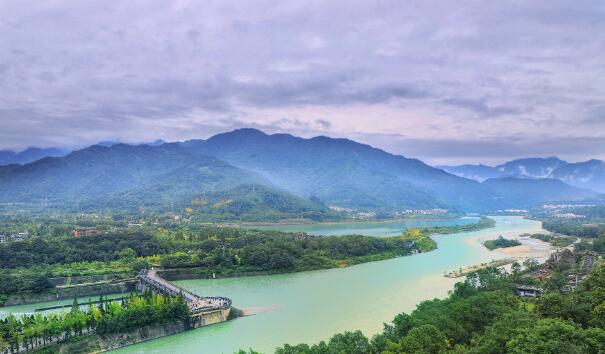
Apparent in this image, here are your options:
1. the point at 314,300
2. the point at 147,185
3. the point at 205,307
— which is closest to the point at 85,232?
the point at 205,307

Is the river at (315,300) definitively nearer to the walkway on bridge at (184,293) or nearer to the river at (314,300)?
the river at (314,300)

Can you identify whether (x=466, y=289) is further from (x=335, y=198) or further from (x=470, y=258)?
(x=335, y=198)

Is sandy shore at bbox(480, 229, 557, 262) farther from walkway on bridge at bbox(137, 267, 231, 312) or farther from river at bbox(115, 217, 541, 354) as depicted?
walkway on bridge at bbox(137, 267, 231, 312)

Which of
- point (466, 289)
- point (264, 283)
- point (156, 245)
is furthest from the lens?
point (156, 245)

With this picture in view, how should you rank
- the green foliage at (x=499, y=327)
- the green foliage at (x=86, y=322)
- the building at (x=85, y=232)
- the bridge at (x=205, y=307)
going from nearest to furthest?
the green foliage at (x=499, y=327) → the green foliage at (x=86, y=322) → the bridge at (x=205, y=307) → the building at (x=85, y=232)

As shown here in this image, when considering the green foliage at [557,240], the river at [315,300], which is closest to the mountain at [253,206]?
the green foliage at [557,240]

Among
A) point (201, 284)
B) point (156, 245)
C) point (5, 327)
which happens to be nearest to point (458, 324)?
point (5, 327)

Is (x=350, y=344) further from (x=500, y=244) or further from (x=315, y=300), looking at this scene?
(x=500, y=244)
